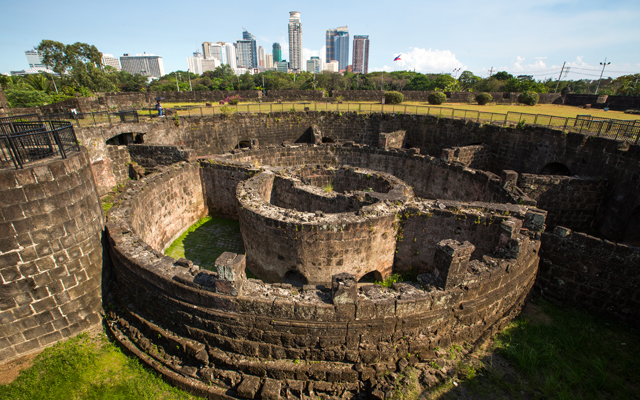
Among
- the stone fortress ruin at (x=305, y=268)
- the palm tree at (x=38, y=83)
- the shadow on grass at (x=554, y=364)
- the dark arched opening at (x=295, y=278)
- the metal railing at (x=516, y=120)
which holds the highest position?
the palm tree at (x=38, y=83)

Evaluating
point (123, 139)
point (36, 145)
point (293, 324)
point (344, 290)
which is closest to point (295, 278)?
point (293, 324)

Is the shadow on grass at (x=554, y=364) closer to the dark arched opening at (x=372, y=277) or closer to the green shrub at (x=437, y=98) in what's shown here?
→ the dark arched opening at (x=372, y=277)

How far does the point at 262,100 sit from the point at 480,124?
26.8 metres

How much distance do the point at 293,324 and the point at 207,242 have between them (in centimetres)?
931

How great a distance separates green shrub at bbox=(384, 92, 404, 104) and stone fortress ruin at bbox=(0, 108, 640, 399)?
2323 cm

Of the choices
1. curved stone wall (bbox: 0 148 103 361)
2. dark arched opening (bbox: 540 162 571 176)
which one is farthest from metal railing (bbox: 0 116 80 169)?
dark arched opening (bbox: 540 162 571 176)

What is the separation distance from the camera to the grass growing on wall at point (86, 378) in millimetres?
8023

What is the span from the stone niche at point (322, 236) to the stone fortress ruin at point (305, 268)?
0.20 ft

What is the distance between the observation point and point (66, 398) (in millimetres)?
7906

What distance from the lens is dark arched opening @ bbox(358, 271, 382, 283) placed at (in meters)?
12.7

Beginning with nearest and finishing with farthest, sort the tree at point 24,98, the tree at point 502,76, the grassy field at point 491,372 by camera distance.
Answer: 1. the grassy field at point 491,372
2. the tree at point 24,98
3. the tree at point 502,76

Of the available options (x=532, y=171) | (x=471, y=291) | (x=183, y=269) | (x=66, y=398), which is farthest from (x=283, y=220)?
(x=532, y=171)

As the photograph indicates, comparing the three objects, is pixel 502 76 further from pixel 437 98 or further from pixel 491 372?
pixel 491 372

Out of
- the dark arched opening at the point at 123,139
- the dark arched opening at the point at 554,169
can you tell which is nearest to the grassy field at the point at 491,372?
the dark arched opening at the point at 554,169
